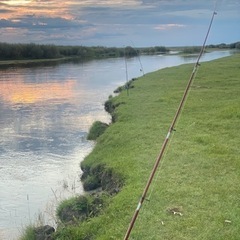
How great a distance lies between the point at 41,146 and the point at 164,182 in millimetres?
10204

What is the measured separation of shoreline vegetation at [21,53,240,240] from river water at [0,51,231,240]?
43.4 inches

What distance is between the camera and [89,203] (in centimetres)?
1045

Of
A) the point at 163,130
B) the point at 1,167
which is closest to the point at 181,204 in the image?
the point at 163,130

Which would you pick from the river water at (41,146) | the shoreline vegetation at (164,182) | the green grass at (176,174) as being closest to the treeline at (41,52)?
the river water at (41,146)

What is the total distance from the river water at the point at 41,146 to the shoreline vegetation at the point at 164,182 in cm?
110

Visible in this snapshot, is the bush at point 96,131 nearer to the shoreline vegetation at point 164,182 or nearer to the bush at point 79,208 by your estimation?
the shoreline vegetation at point 164,182

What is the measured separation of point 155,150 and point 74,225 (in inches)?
180

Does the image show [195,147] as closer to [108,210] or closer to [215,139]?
[215,139]

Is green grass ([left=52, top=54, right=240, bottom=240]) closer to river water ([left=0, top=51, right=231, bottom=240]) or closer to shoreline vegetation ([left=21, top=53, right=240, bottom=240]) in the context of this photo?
shoreline vegetation ([left=21, top=53, right=240, bottom=240])

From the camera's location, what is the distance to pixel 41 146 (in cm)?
1914

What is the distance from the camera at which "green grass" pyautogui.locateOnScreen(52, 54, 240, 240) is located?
7.93 m

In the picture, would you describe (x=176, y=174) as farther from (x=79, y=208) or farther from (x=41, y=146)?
(x=41, y=146)

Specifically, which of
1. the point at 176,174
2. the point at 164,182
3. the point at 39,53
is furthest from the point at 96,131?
the point at 39,53

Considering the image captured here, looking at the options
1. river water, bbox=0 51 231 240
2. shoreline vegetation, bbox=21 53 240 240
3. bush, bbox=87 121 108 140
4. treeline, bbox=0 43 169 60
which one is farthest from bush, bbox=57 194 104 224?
treeline, bbox=0 43 169 60
